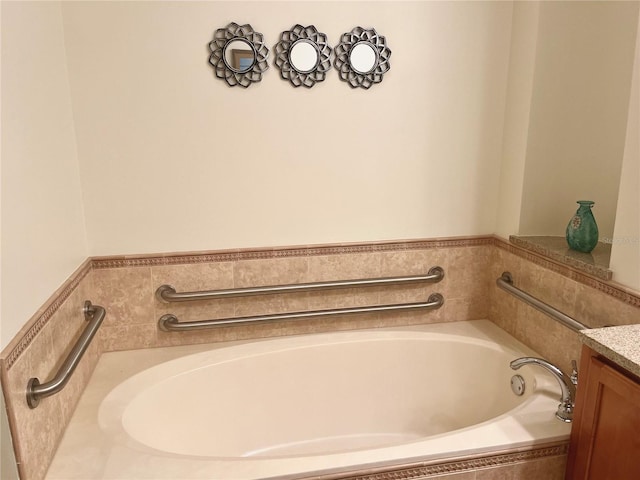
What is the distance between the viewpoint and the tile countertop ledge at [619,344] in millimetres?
1117

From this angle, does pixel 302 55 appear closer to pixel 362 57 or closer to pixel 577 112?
pixel 362 57

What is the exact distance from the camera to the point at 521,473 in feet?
4.50

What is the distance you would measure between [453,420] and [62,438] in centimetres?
147

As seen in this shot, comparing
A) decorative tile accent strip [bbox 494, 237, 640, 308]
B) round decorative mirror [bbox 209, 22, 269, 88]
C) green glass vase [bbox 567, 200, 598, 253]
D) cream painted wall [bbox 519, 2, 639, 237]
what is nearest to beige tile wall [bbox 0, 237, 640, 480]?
decorative tile accent strip [bbox 494, 237, 640, 308]

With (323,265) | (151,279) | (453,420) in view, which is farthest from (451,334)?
(151,279)

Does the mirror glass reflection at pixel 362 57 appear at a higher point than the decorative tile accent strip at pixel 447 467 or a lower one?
higher

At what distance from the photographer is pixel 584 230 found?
1.71 meters

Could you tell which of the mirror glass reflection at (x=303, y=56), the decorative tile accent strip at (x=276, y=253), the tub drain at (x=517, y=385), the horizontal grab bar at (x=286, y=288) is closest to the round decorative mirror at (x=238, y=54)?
the mirror glass reflection at (x=303, y=56)

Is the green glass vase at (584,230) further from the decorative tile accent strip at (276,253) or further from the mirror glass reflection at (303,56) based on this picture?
the mirror glass reflection at (303,56)

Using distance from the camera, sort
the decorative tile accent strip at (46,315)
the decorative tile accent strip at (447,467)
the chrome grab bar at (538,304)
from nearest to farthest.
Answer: the decorative tile accent strip at (46,315)
the decorative tile accent strip at (447,467)
the chrome grab bar at (538,304)

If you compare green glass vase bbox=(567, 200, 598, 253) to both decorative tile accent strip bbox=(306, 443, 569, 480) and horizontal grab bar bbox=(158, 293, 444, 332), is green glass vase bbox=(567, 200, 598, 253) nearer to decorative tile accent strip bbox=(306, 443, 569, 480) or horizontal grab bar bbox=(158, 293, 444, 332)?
horizontal grab bar bbox=(158, 293, 444, 332)

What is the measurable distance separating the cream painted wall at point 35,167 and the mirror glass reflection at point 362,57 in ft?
3.38

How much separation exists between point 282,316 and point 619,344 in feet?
3.93

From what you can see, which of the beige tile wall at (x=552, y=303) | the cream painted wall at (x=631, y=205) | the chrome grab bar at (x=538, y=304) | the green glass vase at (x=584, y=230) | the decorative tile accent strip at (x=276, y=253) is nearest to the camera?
the cream painted wall at (x=631, y=205)
